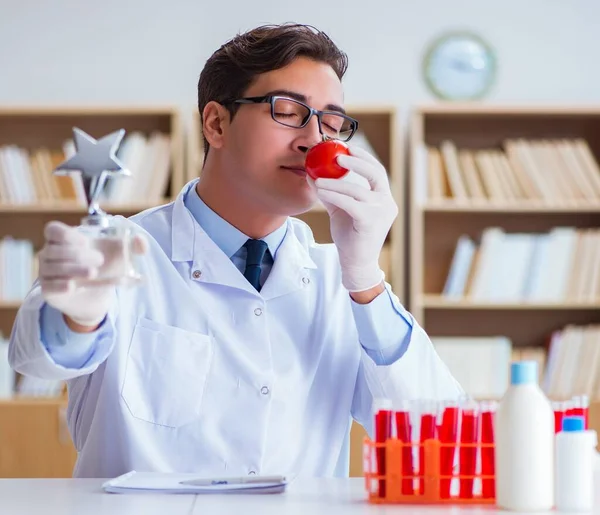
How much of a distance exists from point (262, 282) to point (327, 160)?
0.32 metres

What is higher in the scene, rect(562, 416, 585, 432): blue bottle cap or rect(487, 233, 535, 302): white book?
rect(487, 233, 535, 302): white book

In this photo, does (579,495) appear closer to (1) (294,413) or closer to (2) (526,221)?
(1) (294,413)

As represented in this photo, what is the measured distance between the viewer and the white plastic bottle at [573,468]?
1.08 metres

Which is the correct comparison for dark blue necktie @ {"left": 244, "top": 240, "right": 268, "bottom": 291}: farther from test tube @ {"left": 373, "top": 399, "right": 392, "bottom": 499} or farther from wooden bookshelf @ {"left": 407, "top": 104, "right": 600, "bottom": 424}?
wooden bookshelf @ {"left": 407, "top": 104, "right": 600, "bottom": 424}

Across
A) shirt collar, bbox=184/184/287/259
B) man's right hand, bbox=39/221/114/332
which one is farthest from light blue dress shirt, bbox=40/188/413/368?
man's right hand, bbox=39/221/114/332

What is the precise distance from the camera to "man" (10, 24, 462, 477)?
1.51 m

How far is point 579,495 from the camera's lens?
108 cm

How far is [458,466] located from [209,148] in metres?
0.91

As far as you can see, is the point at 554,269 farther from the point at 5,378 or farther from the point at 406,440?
the point at 406,440

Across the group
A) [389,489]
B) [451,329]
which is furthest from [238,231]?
[451,329]

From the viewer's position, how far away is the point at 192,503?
1138 mm

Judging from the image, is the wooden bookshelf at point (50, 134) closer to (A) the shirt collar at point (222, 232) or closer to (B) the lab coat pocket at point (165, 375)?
(A) the shirt collar at point (222, 232)

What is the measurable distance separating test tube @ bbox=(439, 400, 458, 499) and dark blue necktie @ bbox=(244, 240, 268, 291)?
593mm

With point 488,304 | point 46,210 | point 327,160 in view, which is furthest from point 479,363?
point 327,160
